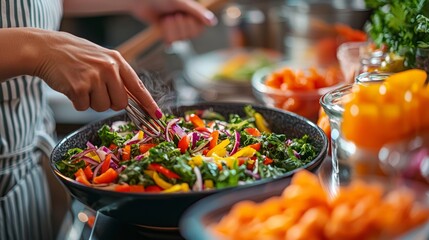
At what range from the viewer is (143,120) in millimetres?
1230

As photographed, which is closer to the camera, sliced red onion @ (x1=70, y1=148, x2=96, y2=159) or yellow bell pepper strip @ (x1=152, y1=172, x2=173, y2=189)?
yellow bell pepper strip @ (x1=152, y1=172, x2=173, y2=189)

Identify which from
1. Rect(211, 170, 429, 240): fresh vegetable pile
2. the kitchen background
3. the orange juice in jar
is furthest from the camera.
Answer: the kitchen background

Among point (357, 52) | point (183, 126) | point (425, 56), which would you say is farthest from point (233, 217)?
point (357, 52)

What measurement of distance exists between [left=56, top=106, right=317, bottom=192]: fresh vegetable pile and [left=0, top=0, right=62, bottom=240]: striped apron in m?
0.34

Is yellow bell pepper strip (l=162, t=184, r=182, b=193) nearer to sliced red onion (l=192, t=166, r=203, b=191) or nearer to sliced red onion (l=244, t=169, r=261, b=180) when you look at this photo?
sliced red onion (l=192, t=166, r=203, b=191)

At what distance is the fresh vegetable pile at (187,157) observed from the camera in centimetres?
109

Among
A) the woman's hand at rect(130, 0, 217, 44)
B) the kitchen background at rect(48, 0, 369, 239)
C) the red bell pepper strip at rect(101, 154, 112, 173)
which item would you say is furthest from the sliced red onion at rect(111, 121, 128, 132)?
the woman's hand at rect(130, 0, 217, 44)

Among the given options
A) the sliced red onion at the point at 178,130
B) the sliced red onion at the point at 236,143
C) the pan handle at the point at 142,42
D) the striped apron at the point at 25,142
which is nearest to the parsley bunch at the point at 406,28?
the sliced red onion at the point at 236,143

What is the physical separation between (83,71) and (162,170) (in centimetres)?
26

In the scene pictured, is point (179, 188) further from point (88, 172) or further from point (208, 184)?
point (88, 172)

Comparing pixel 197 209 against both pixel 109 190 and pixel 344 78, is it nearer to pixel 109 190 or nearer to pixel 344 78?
pixel 109 190

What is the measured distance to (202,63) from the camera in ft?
9.18

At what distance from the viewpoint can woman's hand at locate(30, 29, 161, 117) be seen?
1.14m

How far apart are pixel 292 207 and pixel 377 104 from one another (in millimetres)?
220
